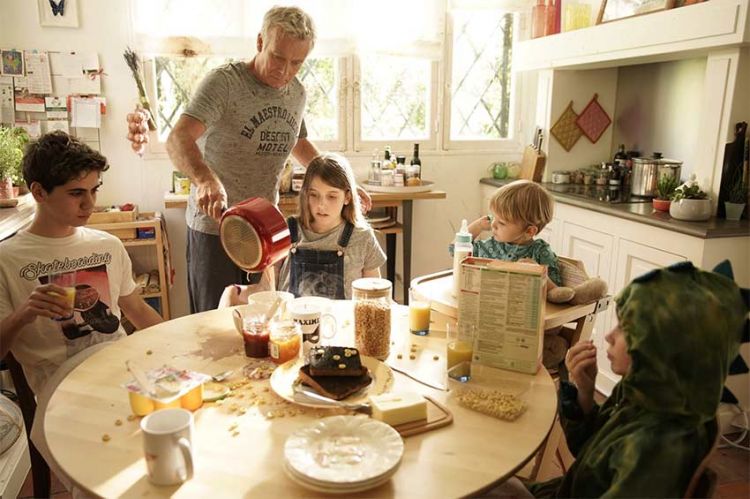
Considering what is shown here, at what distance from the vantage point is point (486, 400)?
3.72 ft

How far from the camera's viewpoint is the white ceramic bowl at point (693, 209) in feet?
7.55

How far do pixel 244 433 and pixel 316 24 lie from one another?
104 inches

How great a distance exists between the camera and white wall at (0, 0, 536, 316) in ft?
9.64

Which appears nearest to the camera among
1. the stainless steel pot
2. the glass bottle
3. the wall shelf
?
the wall shelf

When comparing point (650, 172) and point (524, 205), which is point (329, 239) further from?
point (650, 172)

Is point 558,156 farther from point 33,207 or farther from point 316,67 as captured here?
point 33,207

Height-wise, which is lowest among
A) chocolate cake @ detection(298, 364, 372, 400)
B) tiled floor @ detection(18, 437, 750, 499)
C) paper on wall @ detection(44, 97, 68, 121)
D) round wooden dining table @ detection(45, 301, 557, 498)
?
tiled floor @ detection(18, 437, 750, 499)

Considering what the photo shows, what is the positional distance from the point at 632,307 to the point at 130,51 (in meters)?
2.93

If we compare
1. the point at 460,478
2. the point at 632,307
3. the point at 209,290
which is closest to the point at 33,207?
the point at 209,290

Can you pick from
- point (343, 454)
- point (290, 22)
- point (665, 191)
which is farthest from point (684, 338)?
point (665, 191)

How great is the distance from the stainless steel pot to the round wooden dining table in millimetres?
1996

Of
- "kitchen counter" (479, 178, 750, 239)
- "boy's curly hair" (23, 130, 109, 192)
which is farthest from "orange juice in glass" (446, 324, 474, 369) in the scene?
"kitchen counter" (479, 178, 750, 239)

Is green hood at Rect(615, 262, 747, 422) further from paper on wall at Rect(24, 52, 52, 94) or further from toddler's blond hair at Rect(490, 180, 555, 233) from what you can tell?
paper on wall at Rect(24, 52, 52, 94)

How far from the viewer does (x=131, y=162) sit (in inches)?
125
